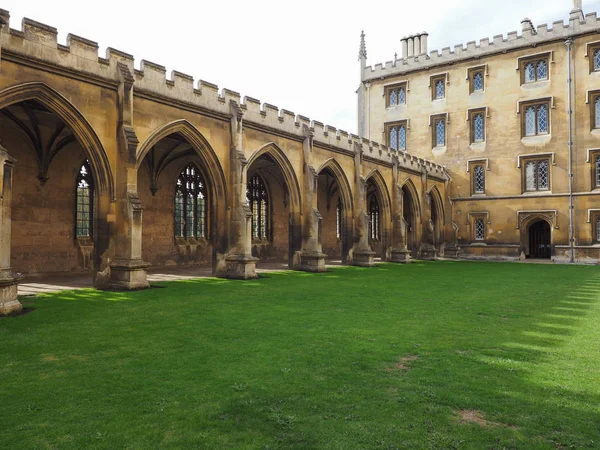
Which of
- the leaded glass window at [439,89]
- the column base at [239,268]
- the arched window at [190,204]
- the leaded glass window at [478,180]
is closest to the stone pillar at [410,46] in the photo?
the leaded glass window at [439,89]

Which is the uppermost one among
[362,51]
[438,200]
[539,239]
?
[362,51]

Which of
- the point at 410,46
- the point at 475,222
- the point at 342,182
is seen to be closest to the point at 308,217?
the point at 342,182

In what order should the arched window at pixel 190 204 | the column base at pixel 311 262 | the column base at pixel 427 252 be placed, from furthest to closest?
the column base at pixel 427 252 → the arched window at pixel 190 204 → the column base at pixel 311 262

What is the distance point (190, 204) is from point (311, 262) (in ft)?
22.9

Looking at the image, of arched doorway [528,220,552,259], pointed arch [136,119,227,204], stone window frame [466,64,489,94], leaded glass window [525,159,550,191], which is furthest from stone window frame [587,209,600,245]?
pointed arch [136,119,227,204]

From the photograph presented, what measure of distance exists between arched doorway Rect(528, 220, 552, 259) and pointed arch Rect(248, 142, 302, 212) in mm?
18180

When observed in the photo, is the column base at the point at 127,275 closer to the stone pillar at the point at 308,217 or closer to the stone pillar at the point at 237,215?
the stone pillar at the point at 237,215

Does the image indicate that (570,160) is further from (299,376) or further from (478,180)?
(299,376)

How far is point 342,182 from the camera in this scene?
2227 cm

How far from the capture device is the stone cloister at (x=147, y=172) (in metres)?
11.6

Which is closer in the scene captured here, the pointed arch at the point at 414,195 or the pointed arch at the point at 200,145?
the pointed arch at the point at 200,145

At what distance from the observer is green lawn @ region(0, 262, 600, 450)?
355cm

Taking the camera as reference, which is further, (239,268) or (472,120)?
(472,120)

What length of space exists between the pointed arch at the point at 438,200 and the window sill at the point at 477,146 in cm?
361
